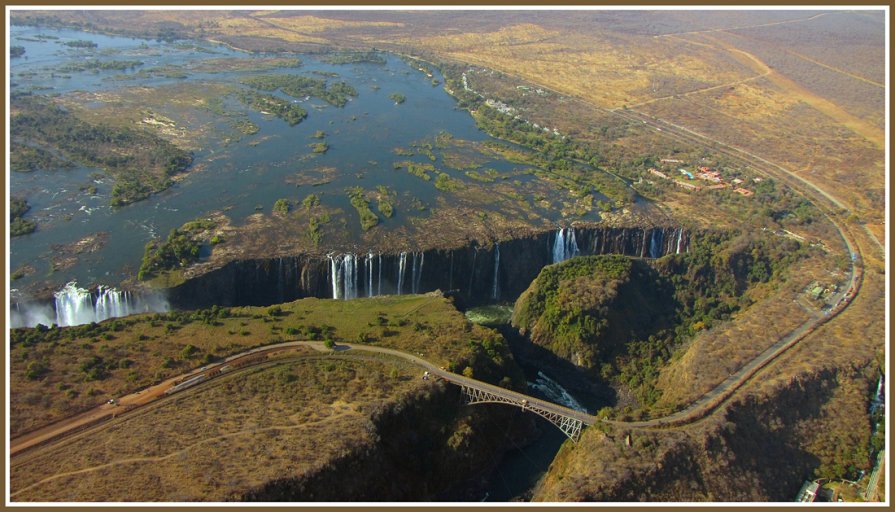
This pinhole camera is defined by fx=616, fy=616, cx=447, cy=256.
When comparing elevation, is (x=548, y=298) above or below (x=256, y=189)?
below

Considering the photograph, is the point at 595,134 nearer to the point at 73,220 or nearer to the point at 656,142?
the point at 656,142

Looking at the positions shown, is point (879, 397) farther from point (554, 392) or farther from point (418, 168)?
point (418, 168)

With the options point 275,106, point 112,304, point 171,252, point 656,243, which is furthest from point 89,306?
point 275,106

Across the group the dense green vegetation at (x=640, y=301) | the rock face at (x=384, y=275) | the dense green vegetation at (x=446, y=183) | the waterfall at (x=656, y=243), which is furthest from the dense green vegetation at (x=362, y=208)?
the waterfall at (x=656, y=243)

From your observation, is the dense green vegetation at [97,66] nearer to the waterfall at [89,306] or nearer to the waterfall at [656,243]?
the waterfall at [89,306]

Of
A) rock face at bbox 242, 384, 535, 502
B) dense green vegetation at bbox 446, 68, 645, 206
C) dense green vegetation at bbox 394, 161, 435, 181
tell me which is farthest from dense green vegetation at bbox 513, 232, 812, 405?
dense green vegetation at bbox 394, 161, 435, 181

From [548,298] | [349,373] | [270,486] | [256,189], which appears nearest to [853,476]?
[548,298]
